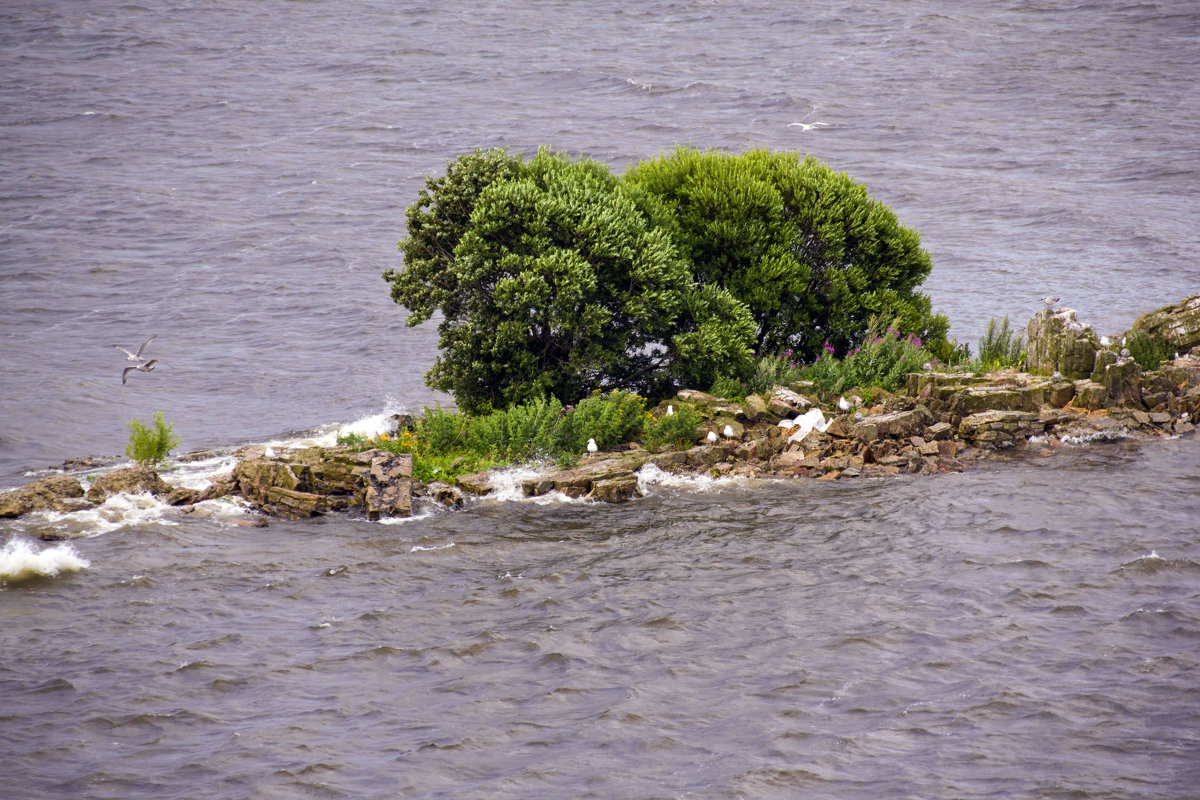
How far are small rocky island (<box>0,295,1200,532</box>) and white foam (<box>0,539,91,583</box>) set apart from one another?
2.42 metres

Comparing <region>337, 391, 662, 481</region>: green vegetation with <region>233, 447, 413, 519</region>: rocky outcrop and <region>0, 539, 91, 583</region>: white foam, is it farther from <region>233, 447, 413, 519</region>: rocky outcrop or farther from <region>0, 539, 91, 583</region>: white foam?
<region>0, 539, 91, 583</region>: white foam

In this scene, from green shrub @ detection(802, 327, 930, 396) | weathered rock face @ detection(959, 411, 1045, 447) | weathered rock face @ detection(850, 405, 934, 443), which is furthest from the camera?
green shrub @ detection(802, 327, 930, 396)

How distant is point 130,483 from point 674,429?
14059 mm

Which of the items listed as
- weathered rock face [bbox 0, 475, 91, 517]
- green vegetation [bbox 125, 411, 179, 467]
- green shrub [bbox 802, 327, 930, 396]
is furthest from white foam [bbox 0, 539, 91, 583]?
green shrub [bbox 802, 327, 930, 396]

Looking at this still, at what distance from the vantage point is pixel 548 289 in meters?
28.5

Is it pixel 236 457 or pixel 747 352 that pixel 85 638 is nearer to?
pixel 236 457

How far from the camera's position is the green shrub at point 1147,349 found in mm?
32281

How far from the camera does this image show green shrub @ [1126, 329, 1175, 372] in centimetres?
3228

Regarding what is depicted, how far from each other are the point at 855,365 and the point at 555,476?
34.1ft

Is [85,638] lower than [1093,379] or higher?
lower

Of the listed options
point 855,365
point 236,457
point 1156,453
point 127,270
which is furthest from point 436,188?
point 127,270

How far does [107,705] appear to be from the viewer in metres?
17.2

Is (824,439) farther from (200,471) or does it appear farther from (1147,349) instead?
(200,471)

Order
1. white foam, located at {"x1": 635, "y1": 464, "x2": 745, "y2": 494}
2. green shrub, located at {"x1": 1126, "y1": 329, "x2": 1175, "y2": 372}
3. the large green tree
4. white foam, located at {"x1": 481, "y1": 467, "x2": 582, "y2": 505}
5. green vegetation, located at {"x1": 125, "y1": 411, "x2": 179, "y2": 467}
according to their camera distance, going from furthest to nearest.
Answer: green shrub, located at {"x1": 1126, "y1": 329, "x2": 1175, "y2": 372}, the large green tree, green vegetation, located at {"x1": 125, "y1": 411, "x2": 179, "y2": 467}, white foam, located at {"x1": 635, "y1": 464, "x2": 745, "y2": 494}, white foam, located at {"x1": 481, "y1": 467, "x2": 582, "y2": 505}
